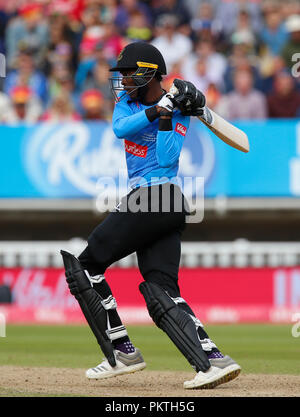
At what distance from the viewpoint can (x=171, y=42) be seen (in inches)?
565

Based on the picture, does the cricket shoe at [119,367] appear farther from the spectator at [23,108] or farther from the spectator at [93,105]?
the spectator at [23,108]

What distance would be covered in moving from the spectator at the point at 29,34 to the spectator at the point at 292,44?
3947mm

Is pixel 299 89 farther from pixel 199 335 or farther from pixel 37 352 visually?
pixel 199 335

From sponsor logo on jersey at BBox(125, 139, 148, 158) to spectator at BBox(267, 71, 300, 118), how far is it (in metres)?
7.99

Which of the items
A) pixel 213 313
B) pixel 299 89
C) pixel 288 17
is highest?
pixel 288 17

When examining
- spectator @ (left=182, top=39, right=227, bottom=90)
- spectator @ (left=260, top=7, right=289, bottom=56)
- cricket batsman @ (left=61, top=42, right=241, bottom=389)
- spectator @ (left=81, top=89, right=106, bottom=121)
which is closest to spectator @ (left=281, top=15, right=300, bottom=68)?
spectator @ (left=260, top=7, right=289, bottom=56)

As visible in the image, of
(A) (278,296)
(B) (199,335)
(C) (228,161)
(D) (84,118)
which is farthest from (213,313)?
(B) (199,335)

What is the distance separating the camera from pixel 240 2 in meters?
14.9

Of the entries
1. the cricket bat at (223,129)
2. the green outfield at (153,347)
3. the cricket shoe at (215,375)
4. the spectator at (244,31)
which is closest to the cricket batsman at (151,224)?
the cricket shoe at (215,375)

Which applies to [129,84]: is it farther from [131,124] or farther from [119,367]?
[119,367]

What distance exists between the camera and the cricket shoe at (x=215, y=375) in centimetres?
551

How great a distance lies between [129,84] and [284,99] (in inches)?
319

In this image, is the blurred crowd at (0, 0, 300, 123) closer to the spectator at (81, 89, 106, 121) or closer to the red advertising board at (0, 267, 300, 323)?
the spectator at (81, 89, 106, 121)

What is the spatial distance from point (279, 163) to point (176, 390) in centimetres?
763
